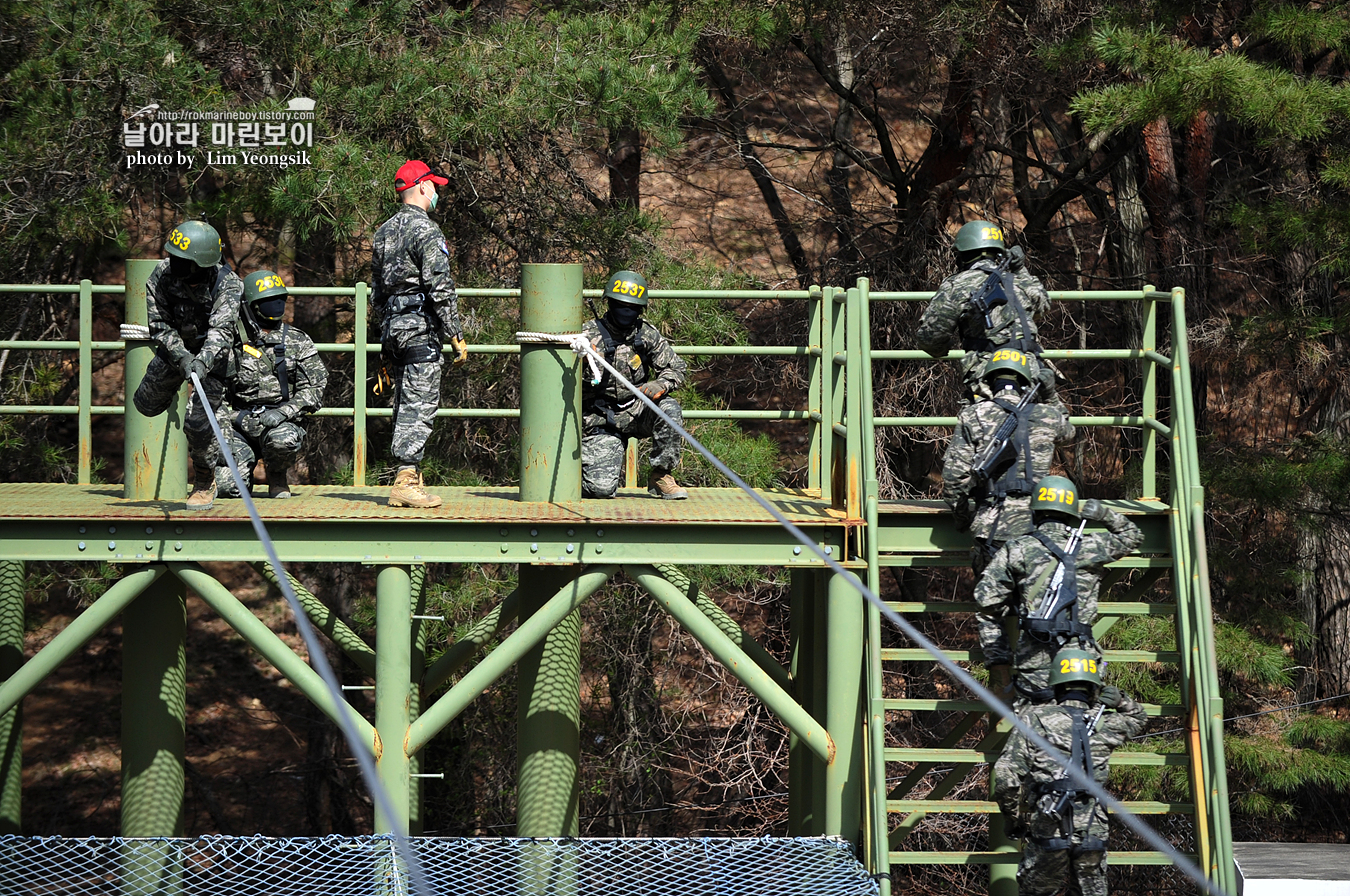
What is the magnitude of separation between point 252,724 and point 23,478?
4572 mm

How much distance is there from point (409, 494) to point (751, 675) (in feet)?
6.40

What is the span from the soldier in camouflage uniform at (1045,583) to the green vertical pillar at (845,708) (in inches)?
24.7

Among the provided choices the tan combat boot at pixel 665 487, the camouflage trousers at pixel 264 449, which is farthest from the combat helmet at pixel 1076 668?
the camouflage trousers at pixel 264 449

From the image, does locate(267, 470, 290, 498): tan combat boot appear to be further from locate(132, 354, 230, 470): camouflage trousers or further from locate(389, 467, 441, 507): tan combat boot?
locate(389, 467, 441, 507): tan combat boot

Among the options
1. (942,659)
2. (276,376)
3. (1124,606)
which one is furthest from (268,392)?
(1124,606)

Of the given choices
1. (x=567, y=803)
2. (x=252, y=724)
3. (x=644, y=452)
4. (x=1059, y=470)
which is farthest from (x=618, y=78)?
(x=252, y=724)

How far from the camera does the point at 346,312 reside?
594 inches

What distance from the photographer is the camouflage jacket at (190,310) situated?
698cm

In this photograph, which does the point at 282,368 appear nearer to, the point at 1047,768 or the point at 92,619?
the point at 92,619

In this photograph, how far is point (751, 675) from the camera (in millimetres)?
6965

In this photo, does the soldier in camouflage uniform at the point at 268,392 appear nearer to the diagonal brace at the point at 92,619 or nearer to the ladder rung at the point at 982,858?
the diagonal brace at the point at 92,619

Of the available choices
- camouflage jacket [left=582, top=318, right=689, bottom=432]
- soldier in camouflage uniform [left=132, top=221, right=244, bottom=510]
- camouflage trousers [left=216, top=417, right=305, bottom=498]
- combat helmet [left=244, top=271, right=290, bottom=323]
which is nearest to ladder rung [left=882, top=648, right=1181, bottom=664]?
camouflage jacket [left=582, top=318, right=689, bottom=432]

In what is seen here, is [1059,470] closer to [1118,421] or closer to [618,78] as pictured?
[618,78]

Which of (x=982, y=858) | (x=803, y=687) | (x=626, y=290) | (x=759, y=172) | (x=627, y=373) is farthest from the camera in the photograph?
(x=759, y=172)
